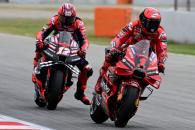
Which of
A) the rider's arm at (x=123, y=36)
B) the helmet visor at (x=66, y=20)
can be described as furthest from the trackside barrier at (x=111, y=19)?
the rider's arm at (x=123, y=36)

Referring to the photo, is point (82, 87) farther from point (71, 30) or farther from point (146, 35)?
point (146, 35)

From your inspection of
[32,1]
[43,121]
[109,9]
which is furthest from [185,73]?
[32,1]

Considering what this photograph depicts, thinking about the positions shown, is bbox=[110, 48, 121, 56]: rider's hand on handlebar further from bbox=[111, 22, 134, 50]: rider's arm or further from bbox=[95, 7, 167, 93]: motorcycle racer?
bbox=[111, 22, 134, 50]: rider's arm

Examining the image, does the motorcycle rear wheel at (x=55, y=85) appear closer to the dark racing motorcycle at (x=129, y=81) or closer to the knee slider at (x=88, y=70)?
the knee slider at (x=88, y=70)

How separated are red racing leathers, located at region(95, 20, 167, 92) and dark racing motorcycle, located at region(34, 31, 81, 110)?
1519mm

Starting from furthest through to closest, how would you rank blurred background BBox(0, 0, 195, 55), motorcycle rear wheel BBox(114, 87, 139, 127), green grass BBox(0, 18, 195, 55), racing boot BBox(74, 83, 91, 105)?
1. blurred background BBox(0, 0, 195, 55)
2. green grass BBox(0, 18, 195, 55)
3. racing boot BBox(74, 83, 91, 105)
4. motorcycle rear wheel BBox(114, 87, 139, 127)

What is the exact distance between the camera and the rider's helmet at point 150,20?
1077 cm

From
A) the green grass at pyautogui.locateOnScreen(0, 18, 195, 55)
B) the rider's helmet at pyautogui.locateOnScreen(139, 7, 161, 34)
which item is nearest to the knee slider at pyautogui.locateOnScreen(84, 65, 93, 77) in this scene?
the rider's helmet at pyautogui.locateOnScreen(139, 7, 161, 34)

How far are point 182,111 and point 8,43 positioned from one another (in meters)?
15.3

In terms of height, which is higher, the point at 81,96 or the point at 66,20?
the point at 66,20

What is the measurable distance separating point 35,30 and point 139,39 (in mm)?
23801

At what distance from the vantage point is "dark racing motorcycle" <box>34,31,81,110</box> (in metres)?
12.6

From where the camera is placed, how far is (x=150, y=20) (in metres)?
10.8

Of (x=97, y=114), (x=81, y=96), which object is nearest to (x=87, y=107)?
(x=81, y=96)
